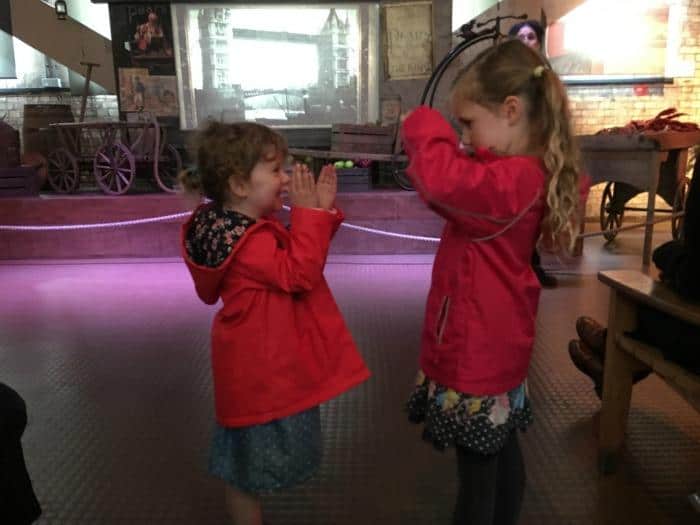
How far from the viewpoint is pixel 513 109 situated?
3.90ft

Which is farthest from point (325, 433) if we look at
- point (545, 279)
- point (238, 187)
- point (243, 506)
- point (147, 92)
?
point (147, 92)

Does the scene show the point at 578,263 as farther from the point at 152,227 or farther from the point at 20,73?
the point at 20,73

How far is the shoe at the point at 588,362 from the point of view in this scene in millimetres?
2201

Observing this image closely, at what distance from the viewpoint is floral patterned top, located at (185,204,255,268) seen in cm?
133

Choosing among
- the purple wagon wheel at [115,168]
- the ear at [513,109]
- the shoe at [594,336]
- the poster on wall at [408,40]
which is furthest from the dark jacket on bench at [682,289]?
the poster on wall at [408,40]

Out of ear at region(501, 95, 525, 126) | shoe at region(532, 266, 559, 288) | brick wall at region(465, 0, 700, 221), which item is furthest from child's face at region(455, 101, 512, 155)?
brick wall at region(465, 0, 700, 221)

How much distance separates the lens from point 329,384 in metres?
1.43

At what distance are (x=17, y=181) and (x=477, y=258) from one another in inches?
210

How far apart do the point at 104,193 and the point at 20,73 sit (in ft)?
9.78

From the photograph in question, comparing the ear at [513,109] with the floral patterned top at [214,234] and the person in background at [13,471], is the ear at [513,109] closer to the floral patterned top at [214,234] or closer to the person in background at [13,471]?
the floral patterned top at [214,234]

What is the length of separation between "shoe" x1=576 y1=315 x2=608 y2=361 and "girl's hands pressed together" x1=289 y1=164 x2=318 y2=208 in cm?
134

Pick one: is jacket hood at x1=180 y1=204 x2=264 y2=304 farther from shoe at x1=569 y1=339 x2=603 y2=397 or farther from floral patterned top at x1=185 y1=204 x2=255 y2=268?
shoe at x1=569 y1=339 x2=603 y2=397

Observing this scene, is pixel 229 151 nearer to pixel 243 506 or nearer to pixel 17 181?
pixel 243 506

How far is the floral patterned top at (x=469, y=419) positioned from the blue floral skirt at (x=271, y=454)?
301mm
